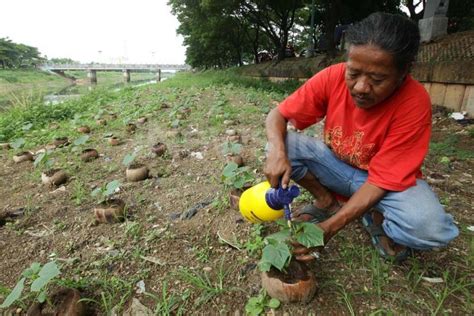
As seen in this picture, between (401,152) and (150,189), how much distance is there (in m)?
1.74

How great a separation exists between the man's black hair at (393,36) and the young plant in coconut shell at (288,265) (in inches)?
29.1

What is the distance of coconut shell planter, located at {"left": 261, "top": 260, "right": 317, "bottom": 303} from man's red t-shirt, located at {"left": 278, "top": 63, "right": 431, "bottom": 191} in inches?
19.5

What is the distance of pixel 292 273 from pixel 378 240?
1.81 ft

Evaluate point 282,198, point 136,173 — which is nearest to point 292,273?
point 282,198

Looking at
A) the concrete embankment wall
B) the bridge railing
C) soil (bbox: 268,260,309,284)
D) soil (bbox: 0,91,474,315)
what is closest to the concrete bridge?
the bridge railing

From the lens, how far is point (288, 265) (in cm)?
128

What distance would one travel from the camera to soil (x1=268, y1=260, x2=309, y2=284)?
4.09ft

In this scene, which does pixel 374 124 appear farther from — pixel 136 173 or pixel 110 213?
pixel 136 173

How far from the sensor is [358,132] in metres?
1.50

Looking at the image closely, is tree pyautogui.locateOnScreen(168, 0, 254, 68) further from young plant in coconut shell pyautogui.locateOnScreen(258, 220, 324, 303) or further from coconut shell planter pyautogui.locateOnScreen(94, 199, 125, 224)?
young plant in coconut shell pyautogui.locateOnScreen(258, 220, 324, 303)

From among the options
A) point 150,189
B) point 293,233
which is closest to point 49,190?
point 150,189

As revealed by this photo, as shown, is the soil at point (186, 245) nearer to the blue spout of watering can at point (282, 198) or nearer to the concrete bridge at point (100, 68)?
the blue spout of watering can at point (282, 198)

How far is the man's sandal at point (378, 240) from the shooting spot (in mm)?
1476

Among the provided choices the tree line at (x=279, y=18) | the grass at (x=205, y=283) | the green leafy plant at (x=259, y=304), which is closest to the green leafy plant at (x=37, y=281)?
the grass at (x=205, y=283)
